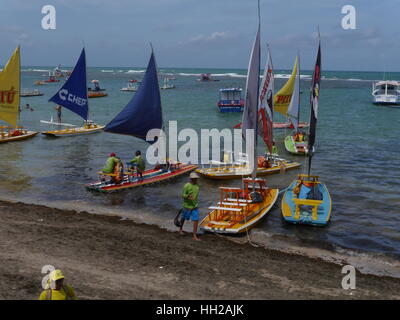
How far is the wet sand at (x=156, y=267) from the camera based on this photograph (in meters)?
9.02

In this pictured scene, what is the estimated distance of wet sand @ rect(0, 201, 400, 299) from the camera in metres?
9.02

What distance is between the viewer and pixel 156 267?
10.3 meters

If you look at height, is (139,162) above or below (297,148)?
above

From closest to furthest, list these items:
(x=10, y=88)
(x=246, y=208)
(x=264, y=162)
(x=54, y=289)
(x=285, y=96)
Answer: (x=54, y=289)
(x=246, y=208)
(x=264, y=162)
(x=10, y=88)
(x=285, y=96)

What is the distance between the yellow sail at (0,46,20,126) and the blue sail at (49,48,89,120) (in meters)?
3.30

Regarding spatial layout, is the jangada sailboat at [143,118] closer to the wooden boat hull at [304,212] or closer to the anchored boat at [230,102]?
the wooden boat hull at [304,212]

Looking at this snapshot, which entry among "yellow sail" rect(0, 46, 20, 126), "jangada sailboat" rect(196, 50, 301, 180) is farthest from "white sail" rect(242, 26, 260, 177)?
"yellow sail" rect(0, 46, 20, 126)

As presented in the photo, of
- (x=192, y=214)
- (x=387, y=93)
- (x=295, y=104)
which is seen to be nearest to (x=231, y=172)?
(x=192, y=214)

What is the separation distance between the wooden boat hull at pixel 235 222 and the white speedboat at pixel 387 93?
2333 inches

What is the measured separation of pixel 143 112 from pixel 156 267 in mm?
11678

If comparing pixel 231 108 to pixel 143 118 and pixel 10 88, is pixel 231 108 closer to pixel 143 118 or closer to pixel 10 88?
pixel 10 88

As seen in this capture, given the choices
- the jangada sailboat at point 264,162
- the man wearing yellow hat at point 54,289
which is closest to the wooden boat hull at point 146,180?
the jangada sailboat at point 264,162

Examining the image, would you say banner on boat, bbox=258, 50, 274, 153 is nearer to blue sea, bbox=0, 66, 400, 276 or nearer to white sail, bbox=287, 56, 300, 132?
blue sea, bbox=0, 66, 400, 276
